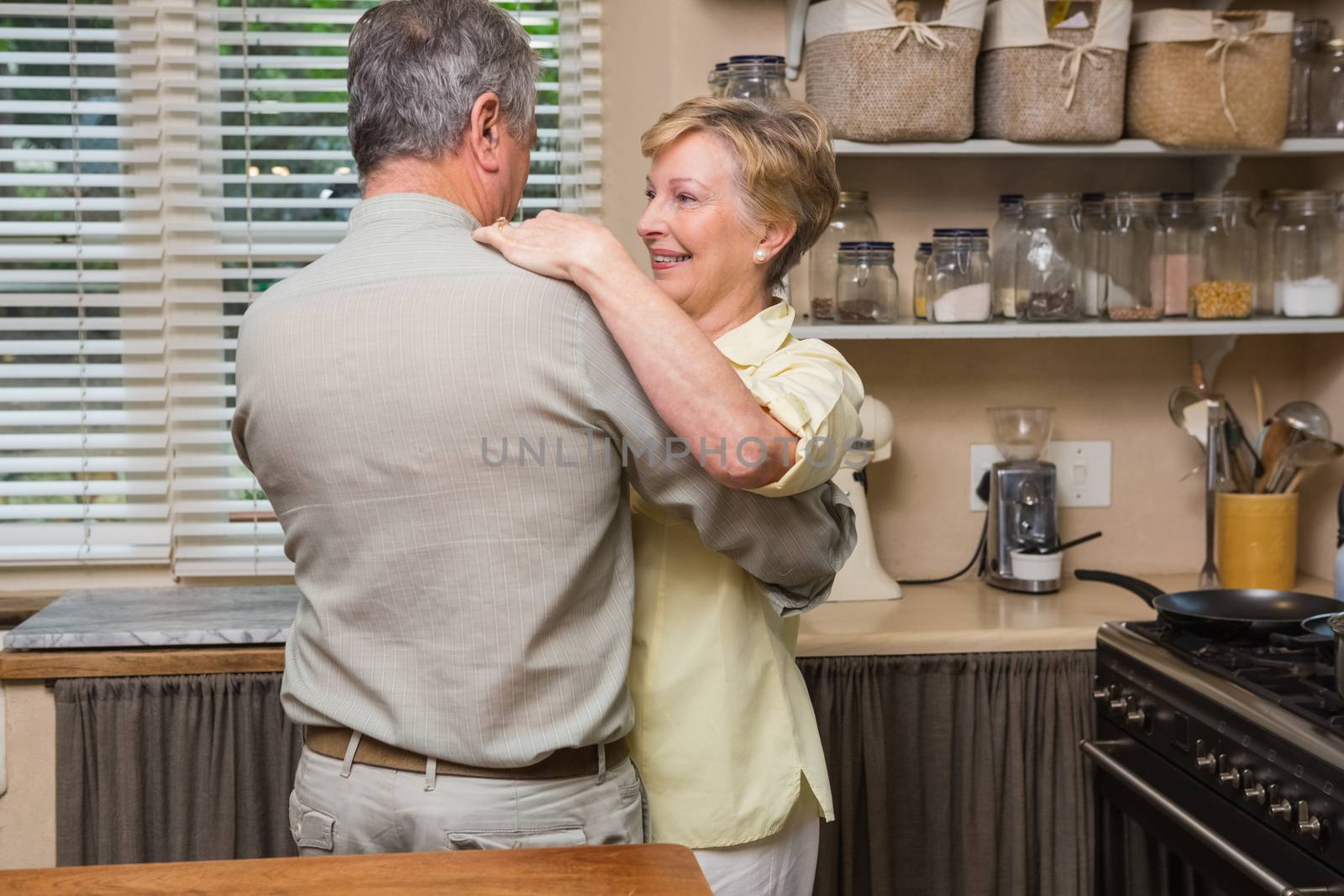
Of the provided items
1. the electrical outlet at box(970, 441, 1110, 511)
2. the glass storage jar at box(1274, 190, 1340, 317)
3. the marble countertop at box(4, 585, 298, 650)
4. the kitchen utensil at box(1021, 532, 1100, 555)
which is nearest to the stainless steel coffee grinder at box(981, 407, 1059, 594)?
the kitchen utensil at box(1021, 532, 1100, 555)

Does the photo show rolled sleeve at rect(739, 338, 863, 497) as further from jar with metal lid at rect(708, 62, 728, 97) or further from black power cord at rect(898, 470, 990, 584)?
black power cord at rect(898, 470, 990, 584)

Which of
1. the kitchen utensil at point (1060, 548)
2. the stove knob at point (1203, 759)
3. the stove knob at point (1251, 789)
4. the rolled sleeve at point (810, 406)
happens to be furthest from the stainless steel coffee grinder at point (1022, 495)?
the rolled sleeve at point (810, 406)

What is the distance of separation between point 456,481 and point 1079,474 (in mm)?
1789

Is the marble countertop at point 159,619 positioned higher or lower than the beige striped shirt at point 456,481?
lower

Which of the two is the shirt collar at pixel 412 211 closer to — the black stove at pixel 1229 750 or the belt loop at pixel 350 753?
the belt loop at pixel 350 753

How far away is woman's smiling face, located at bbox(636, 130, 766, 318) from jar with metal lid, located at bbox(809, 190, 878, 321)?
0.88 metres

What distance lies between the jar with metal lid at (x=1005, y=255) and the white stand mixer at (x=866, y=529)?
289 millimetres

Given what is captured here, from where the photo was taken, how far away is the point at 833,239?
2326 millimetres

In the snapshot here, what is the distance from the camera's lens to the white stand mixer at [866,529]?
234 centimetres

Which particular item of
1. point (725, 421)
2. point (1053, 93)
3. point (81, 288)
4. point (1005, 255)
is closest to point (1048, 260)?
point (1005, 255)

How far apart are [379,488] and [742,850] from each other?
0.55m

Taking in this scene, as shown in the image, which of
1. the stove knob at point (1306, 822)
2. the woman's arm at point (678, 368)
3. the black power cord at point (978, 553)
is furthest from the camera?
the black power cord at point (978, 553)

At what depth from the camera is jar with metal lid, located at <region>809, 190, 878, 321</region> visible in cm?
231

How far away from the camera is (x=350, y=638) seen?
121 cm
